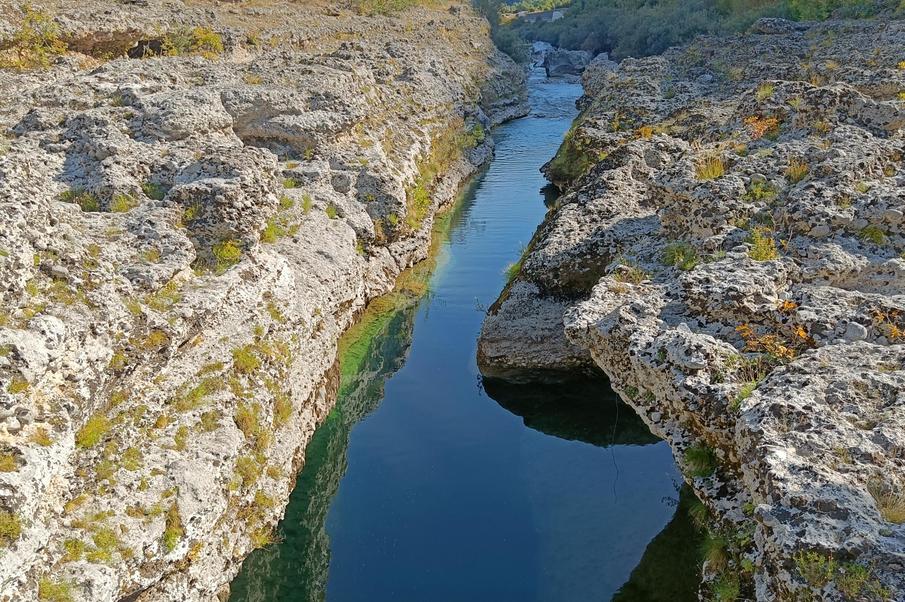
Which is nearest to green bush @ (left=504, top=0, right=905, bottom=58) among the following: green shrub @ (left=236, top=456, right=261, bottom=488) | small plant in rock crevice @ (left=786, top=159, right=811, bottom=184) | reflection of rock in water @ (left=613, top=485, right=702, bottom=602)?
small plant in rock crevice @ (left=786, top=159, right=811, bottom=184)

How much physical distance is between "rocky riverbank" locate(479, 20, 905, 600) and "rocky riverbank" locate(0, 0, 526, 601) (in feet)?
18.1

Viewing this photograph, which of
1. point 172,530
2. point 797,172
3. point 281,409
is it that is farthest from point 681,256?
point 172,530

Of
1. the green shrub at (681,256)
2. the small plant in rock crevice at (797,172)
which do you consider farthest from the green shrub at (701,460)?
the small plant in rock crevice at (797,172)

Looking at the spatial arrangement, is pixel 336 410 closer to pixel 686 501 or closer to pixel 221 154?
pixel 221 154

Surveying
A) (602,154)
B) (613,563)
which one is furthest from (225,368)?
(602,154)

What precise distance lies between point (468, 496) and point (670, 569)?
3975mm

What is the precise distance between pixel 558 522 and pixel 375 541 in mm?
3348

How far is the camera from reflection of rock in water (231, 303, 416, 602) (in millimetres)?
12195

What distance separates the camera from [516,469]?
1534 centimetres

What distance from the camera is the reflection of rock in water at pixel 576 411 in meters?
16.5

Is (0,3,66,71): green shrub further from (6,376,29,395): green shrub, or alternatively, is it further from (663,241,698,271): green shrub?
(663,241,698,271): green shrub

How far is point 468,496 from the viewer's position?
14.5 meters

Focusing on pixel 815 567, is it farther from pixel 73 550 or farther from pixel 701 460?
pixel 73 550

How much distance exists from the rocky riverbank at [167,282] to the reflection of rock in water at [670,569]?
614cm
